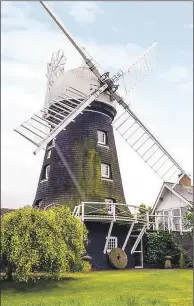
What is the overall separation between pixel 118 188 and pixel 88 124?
164 inches

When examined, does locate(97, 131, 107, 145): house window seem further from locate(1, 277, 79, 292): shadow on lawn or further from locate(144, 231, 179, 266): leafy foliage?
locate(1, 277, 79, 292): shadow on lawn

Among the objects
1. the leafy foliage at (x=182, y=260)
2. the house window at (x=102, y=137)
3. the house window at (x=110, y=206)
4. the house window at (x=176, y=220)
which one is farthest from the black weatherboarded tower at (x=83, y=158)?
the house window at (x=176, y=220)

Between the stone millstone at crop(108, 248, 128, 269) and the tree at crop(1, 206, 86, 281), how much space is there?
6.91 metres

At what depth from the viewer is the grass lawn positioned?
1077 centimetres

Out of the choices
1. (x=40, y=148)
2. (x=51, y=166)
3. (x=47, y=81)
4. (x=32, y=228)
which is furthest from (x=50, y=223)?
(x=47, y=81)

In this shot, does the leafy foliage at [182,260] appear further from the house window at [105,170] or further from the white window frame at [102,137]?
the white window frame at [102,137]

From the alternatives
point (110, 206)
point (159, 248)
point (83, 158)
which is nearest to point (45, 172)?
point (83, 158)

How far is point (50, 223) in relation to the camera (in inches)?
563

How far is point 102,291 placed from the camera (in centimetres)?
1300

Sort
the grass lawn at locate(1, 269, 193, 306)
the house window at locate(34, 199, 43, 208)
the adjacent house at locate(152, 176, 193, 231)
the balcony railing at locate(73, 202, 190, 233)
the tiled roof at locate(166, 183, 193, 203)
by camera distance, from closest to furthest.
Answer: the grass lawn at locate(1, 269, 193, 306)
the balcony railing at locate(73, 202, 190, 233)
the house window at locate(34, 199, 43, 208)
the adjacent house at locate(152, 176, 193, 231)
the tiled roof at locate(166, 183, 193, 203)

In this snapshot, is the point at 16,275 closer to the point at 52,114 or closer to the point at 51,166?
the point at 51,166

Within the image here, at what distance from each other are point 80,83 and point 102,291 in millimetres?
14842

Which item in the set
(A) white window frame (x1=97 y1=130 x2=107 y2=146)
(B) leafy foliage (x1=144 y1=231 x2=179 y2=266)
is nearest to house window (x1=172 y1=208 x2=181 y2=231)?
(B) leafy foliage (x1=144 y1=231 x2=179 y2=266)

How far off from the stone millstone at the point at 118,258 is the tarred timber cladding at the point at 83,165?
2953 mm
